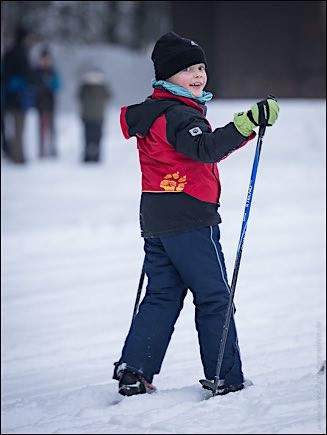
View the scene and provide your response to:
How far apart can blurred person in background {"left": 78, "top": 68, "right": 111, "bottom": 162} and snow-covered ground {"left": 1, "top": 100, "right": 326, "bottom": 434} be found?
963 millimetres

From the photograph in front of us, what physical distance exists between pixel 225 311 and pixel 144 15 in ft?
98.1

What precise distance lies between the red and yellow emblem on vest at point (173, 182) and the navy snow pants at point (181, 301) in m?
0.19

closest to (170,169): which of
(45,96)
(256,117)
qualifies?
(256,117)

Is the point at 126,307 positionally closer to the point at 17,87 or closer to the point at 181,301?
the point at 181,301

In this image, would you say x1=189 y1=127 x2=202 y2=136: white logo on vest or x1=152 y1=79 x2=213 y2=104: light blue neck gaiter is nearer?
x1=189 y1=127 x2=202 y2=136: white logo on vest

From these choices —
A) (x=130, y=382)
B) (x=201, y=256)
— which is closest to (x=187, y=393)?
(x=130, y=382)

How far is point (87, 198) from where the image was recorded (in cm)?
1138

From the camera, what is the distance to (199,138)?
12.8 ft

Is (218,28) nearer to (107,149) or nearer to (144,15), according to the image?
(107,149)

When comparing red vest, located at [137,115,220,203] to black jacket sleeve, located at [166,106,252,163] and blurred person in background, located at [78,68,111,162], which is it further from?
blurred person in background, located at [78,68,111,162]

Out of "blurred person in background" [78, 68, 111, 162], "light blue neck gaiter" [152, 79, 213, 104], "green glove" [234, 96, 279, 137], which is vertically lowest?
"green glove" [234, 96, 279, 137]

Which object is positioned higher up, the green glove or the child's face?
the child's face

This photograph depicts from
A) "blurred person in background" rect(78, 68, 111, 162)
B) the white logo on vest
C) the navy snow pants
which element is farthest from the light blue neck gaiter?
"blurred person in background" rect(78, 68, 111, 162)

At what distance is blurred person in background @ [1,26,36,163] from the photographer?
14.0m
